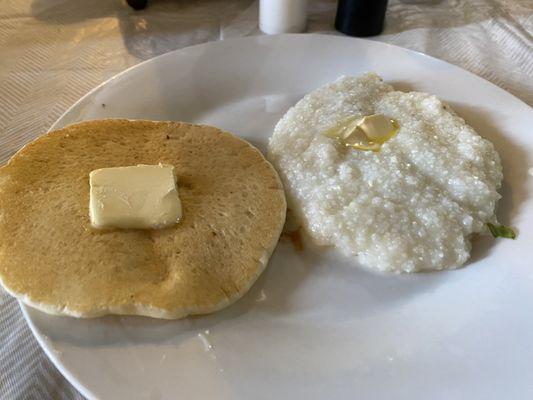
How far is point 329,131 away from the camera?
1242 millimetres

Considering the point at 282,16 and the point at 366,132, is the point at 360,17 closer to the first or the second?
the point at 282,16

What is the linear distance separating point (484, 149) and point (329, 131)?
14.3 inches

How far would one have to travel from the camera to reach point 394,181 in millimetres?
1118

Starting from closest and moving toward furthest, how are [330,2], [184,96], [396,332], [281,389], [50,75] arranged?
[281,389]
[396,332]
[184,96]
[50,75]
[330,2]

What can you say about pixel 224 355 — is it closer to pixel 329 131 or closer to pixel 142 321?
pixel 142 321

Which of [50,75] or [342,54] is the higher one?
[342,54]

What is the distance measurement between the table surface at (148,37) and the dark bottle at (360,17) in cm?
5

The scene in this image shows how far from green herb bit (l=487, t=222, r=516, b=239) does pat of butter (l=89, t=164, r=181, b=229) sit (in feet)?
2.21

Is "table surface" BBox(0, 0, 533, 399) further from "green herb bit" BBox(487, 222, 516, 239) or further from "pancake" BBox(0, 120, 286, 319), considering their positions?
"green herb bit" BBox(487, 222, 516, 239)

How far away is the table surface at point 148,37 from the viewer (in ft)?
4.81

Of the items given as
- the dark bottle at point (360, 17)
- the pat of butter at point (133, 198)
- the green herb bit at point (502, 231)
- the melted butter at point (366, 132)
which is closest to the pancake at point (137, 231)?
the pat of butter at point (133, 198)

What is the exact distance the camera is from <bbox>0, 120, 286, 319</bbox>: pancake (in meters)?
0.89

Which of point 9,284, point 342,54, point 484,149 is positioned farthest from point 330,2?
point 9,284

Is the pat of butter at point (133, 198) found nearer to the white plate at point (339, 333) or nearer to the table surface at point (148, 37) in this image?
the white plate at point (339, 333)
